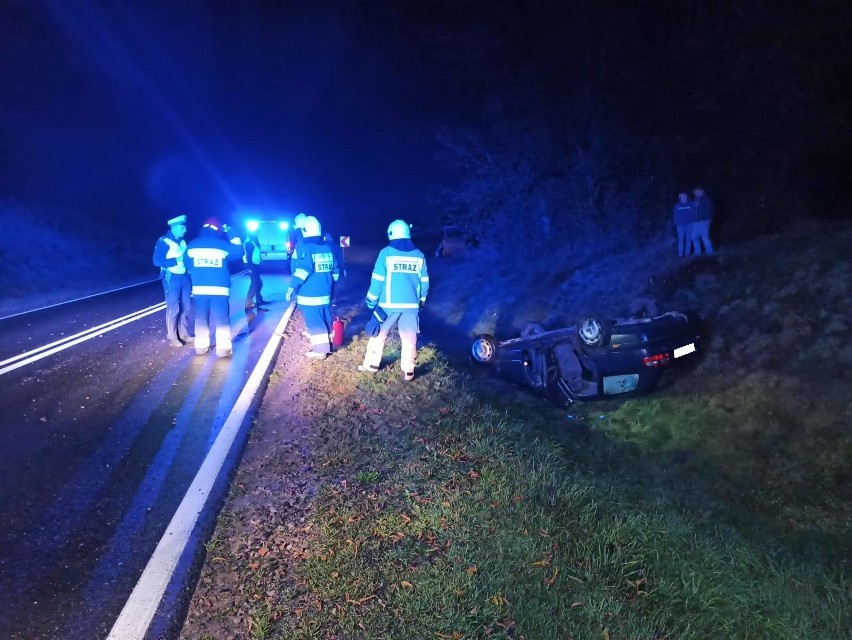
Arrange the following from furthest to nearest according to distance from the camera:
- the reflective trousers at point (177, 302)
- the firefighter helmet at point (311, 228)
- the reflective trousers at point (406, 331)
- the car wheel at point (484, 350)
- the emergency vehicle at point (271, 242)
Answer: the emergency vehicle at point (271, 242), the car wheel at point (484, 350), the reflective trousers at point (177, 302), the firefighter helmet at point (311, 228), the reflective trousers at point (406, 331)

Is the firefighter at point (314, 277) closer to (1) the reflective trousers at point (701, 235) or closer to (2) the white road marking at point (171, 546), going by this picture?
(2) the white road marking at point (171, 546)

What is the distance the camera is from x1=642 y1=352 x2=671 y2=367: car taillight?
7.41 metres

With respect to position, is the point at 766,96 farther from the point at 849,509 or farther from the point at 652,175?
the point at 849,509

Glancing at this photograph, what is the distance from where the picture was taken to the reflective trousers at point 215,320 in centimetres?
849

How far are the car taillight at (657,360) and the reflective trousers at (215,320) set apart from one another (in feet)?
18.7

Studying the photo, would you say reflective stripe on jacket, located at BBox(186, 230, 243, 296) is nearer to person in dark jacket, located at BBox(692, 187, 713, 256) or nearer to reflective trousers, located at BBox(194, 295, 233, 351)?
reflective trousers, located at BBox(194, 295, 233, 351)

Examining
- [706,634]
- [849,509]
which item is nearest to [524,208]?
[849,509]

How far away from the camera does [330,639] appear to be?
298 centimetres

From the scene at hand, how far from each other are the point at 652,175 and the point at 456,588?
15.5 m

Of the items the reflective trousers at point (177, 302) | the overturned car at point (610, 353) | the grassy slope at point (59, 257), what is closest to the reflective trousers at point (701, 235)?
the overturned car at point (610, 353)

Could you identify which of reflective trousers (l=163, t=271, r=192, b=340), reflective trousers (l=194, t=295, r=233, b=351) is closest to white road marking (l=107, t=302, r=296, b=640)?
reflective trousers (l=194, t=295, r=233, b=351)

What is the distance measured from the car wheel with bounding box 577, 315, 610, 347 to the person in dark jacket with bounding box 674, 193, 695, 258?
6654 mm

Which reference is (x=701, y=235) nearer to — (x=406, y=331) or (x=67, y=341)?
(x=406, y=331)

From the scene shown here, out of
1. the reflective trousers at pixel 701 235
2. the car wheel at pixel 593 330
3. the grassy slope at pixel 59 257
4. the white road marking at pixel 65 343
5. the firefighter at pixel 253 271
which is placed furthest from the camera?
the grassy slope at pixel 59 257
